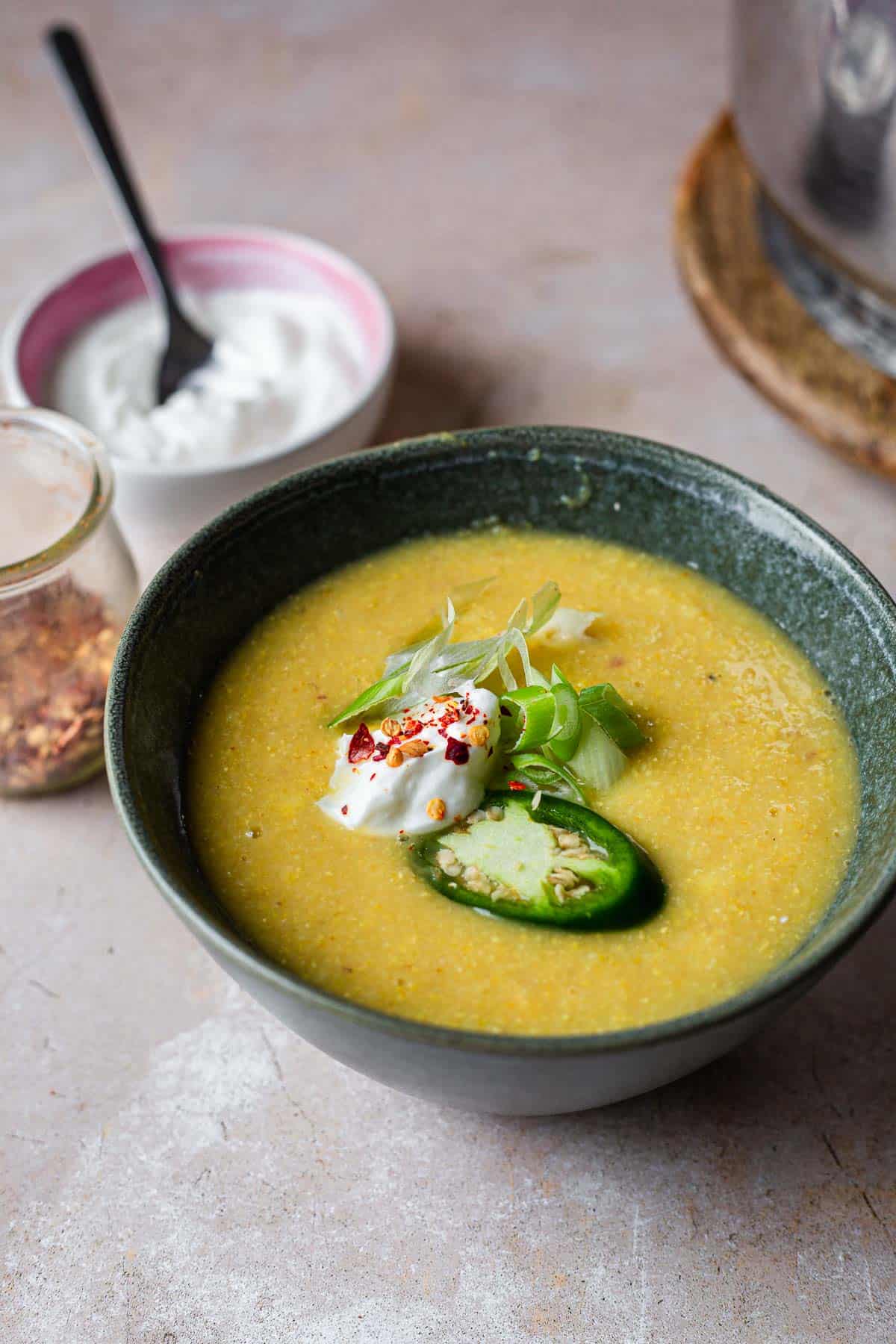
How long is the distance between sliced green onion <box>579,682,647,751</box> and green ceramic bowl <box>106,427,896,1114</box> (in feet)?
0.73

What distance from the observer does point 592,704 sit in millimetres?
1328

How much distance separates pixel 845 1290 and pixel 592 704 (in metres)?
0.54

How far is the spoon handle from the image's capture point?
6.98ft

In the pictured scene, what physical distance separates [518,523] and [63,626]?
0.53 meters

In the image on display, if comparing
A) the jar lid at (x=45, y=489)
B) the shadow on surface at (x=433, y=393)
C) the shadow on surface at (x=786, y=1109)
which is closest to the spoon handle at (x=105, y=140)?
the shadow on surface at (x=433, y=393)

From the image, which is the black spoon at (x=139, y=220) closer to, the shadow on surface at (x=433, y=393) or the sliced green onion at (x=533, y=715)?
the shadow on surface at (x=433, y=393)

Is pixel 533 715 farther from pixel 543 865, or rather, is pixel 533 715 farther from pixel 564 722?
pixel 543 865

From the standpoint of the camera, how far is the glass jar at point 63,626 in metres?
1.56

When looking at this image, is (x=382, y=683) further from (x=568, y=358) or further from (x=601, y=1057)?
(x=568, y=358)

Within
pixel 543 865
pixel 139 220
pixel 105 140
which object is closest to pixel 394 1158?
pixel 543 865

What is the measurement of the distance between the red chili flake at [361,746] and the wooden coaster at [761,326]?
0.88 metres

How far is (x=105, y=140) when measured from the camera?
7.07ft

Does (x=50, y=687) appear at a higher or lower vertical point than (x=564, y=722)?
lower

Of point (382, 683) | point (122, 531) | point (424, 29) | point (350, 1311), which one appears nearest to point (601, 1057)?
point (350, 1311)
